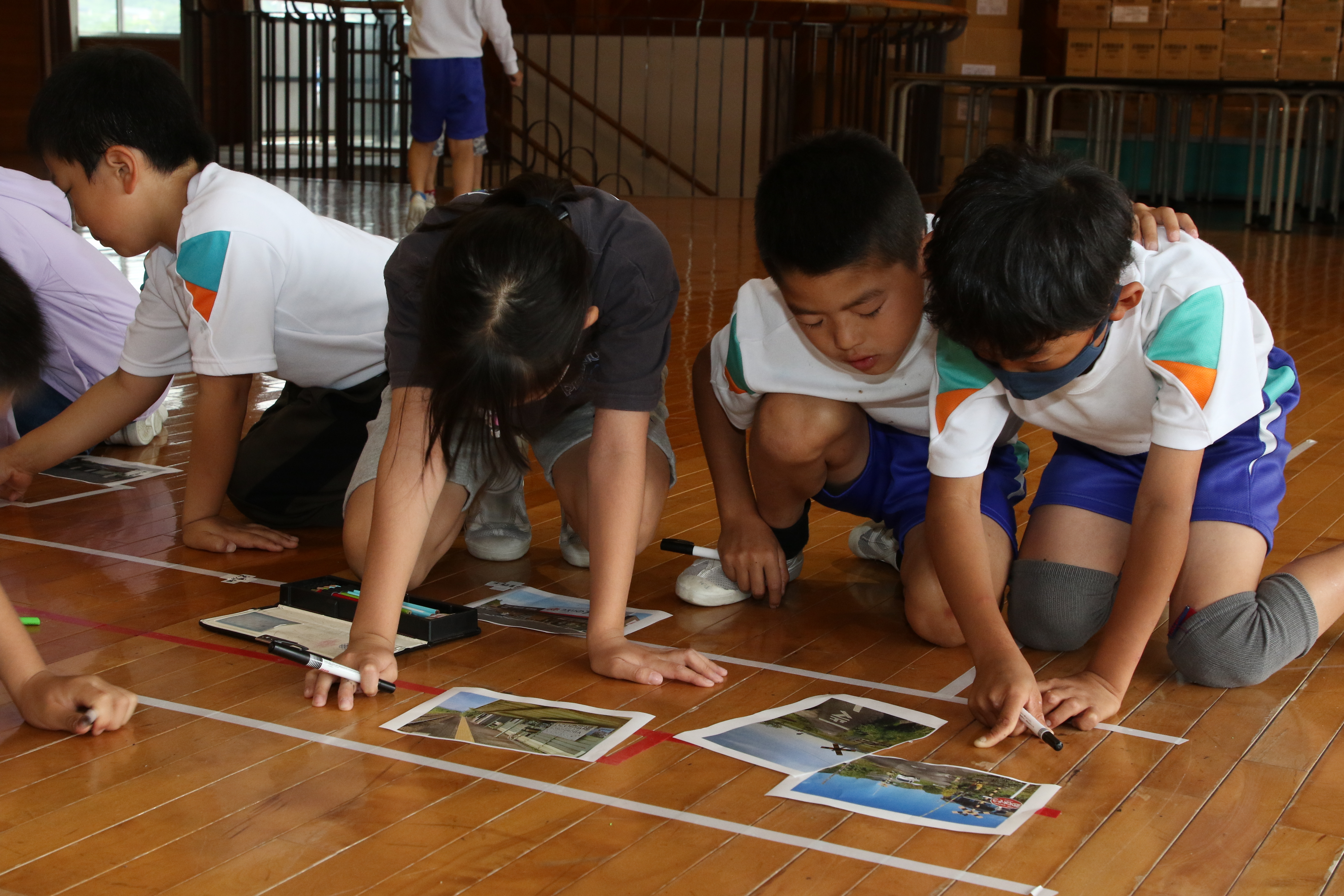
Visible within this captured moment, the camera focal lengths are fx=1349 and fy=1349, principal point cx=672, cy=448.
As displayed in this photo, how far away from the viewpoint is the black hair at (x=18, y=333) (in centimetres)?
136


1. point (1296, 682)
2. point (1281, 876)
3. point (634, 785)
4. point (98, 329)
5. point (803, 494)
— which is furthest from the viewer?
point (98, 329)

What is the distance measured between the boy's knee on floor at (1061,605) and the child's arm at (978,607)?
134mm

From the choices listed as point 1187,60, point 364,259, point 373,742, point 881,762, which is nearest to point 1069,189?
point 881,762

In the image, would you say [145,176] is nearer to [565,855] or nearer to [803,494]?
[803,494]

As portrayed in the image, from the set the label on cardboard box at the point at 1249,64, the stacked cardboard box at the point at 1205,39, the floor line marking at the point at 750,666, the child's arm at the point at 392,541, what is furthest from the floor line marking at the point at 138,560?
the label on cardboard box at the point at 1249,64

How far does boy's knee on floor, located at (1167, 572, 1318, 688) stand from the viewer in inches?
68.5

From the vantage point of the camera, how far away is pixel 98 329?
2830 mm

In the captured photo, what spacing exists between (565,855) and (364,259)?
4.73 ft

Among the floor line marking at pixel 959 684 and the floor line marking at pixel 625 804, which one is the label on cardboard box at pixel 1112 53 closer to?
the floor line marking at pixel 959 684

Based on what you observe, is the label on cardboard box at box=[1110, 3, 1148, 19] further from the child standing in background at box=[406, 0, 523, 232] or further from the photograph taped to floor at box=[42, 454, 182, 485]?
the photograph taped to floor at box=[42, 454, 182, 485]

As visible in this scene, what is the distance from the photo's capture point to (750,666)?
1.85 metres

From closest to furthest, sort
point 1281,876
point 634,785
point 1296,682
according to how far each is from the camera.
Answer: point 1281,876, point 634,785, point 1296,682

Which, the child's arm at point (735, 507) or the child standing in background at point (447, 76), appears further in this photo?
the child standing in background at point (447, 76)

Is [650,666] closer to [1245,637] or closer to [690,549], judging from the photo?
[690,549]
